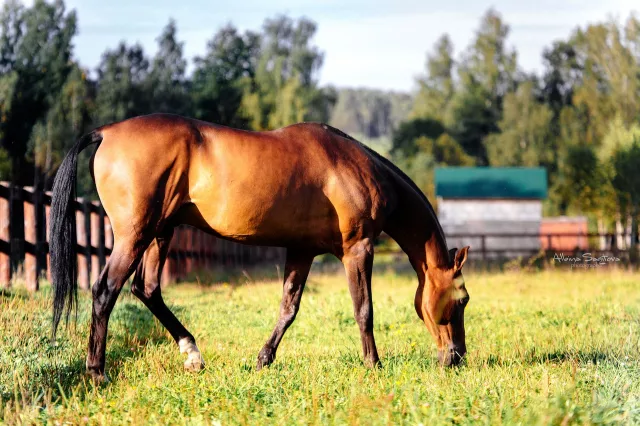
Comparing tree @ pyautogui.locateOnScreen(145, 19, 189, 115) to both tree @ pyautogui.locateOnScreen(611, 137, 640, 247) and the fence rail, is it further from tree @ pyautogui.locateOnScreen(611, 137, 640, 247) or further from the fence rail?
tree @ pyautogui.locateOnScreen(611, 137, 640, 247)

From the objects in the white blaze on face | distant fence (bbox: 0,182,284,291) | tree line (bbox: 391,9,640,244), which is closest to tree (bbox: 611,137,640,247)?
tree line (bbox: 391,9,640,244)

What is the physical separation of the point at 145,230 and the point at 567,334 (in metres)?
4.69

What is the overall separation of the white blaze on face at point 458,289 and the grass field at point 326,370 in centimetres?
53

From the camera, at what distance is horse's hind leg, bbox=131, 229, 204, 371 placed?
19.4 ft

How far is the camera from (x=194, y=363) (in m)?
5.72

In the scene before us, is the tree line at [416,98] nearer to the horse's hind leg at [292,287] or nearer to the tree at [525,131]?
the tree at [525,131]

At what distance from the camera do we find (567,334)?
7836 millimetres

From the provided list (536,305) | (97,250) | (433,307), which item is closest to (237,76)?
(97,250)

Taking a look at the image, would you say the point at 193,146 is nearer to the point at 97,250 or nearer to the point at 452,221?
the point at 97,250

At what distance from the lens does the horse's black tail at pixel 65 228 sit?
545 cm

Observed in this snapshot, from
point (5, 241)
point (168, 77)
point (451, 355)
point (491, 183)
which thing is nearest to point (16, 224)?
point (5, 241)

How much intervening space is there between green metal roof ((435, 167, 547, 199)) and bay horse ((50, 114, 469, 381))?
117 feet

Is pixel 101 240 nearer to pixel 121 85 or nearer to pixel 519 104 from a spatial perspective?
pixel 121 85

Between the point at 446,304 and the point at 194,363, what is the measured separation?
212cm
